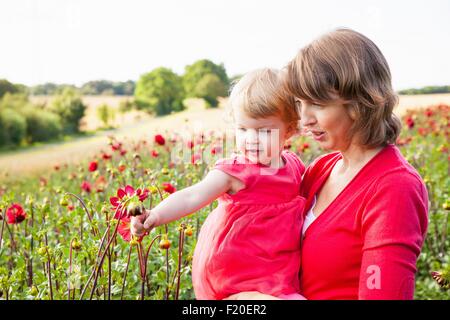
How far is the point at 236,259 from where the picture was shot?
1245 mm

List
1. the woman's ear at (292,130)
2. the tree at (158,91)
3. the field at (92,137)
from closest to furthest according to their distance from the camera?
1. the woman's ear at (292,130)
2. the field at (92,137)
3. the tree at (158,91)

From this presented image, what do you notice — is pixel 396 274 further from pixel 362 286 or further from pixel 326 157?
pixel 326 157

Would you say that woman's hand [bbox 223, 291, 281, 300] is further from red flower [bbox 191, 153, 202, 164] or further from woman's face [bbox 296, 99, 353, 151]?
red flower [bbox 191, 153, 202, 164]

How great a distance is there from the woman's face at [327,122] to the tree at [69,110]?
119 inches

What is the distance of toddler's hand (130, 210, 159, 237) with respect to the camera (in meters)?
1.12

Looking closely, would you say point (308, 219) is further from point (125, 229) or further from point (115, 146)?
point (115, 146)

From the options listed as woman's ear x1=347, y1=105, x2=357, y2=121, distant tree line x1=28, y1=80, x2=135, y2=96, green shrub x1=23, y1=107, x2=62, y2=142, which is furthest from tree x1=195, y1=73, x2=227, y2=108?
woman's ear x1=347, y1=105, x2=357, y2=121

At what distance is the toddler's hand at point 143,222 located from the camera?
3.68 feet

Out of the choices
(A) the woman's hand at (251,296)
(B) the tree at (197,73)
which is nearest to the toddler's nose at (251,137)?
(A) the woman's hand at (251,296)

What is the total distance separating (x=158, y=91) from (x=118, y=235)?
7.31ft

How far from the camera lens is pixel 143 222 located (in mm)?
1134

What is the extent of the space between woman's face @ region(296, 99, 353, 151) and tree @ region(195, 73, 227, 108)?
7.83 feet

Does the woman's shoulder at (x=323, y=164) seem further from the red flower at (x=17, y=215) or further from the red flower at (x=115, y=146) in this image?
the red flower at (x=115, y=146)

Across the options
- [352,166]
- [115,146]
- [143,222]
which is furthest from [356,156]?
[115,146]
